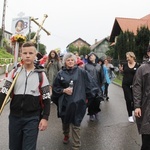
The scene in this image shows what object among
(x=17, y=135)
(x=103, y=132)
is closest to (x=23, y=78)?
(x=17, y=135)

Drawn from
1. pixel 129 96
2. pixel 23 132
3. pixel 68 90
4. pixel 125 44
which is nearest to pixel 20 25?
pixel 129 96

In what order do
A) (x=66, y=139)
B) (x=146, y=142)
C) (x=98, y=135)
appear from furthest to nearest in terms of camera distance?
1. (x=98, y=135)
2. (x=66, y=139)
3. (x=146, y=142)

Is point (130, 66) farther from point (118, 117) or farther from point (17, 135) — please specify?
point (17, 135)

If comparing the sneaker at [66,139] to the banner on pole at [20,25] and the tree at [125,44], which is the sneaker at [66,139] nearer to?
the banner on pole at [20,25]

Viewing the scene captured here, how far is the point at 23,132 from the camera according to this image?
3.31 m

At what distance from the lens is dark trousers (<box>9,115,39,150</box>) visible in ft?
10.6

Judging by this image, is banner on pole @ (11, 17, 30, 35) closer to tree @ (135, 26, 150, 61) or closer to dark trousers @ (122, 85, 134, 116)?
dark trousers @ (122, 85, 134, 116)

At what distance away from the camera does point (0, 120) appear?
6.88m

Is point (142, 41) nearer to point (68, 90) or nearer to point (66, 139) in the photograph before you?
point (66, 139)

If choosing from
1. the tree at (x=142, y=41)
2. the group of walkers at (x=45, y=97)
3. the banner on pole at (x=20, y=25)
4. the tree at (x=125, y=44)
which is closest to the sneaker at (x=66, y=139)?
the group of walkers at (x=45, y=97)

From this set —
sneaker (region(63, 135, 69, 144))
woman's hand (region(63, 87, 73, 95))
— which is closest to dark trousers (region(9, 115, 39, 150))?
woman's hand (region(63, 87, 73, 95))

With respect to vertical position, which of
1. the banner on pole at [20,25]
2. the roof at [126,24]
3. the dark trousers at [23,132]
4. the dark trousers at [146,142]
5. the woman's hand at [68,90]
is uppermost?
the roof at [126,24]

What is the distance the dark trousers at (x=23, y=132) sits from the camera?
3244 millimetres

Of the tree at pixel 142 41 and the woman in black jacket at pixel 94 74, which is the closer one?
the woman in black jacket at pixel 94 74
